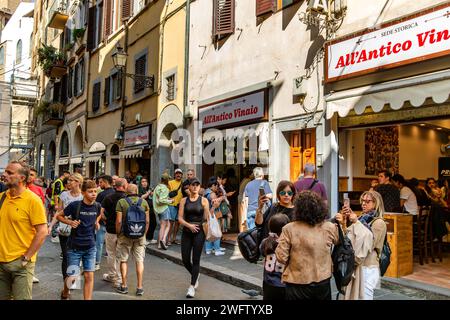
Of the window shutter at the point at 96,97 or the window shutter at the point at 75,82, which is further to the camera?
the window shutter at the point at 75,82

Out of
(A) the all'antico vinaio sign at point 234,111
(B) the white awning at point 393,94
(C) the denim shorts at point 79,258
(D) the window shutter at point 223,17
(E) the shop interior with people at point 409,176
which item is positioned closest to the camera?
(C) the denim shorts at point 79,258

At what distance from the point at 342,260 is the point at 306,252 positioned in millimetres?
517

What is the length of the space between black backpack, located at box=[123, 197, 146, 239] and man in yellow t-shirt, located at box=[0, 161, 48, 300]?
2.06m

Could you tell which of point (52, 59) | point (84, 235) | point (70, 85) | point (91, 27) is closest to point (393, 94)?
point (84, 235)

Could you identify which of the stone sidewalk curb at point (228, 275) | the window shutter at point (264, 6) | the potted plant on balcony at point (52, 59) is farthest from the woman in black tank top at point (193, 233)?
the potted plant on balcony at point (52, 59)

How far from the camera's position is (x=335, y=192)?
794cm

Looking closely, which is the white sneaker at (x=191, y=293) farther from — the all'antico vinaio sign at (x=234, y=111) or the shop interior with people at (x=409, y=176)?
the all'antico vinaio sign at (x=234, y=111)

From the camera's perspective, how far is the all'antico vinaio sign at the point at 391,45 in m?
6.02

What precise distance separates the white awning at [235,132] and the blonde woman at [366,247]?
5246mm

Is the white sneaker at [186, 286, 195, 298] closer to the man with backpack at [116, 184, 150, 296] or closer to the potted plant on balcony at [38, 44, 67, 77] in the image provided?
the man with backpack at [116, 184, 150, 296]

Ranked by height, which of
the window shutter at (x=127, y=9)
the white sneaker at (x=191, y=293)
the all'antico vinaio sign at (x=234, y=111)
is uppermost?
the window shutter at (x=127, y=9)

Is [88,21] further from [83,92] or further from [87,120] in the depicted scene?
[87,120]
